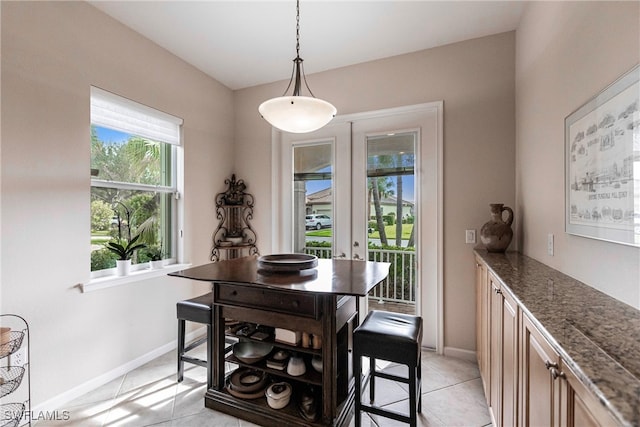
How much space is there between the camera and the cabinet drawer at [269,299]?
1702 mm

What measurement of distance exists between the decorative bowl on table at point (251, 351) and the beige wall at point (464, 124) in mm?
1744

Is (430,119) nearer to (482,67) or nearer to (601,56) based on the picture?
(482,67)

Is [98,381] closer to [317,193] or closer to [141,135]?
[141,135]

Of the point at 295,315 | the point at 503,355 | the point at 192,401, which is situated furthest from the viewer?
the point at 192,401

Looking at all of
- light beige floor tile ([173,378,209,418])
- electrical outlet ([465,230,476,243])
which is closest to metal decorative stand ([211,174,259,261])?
light beige floor tile ([173,378,209,418])

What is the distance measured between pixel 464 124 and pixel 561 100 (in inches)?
43.3

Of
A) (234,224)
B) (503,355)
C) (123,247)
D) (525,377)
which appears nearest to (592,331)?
(525,377)

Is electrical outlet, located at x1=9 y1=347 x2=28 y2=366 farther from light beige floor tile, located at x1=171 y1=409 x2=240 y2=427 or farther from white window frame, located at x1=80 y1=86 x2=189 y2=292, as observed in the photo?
light beige floor tile, located at x1=171 y1=409 x2=240 y2=427

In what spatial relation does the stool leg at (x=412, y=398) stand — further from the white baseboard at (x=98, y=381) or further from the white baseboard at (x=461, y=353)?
the white baseboard at (x=98, y=381)

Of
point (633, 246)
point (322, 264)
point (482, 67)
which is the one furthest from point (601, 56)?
point (322, 264)

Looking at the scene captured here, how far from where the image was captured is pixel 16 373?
180 cm

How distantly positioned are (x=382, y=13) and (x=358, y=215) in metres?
1.78

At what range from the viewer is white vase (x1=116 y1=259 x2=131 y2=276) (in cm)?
249

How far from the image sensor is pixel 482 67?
2654mm
